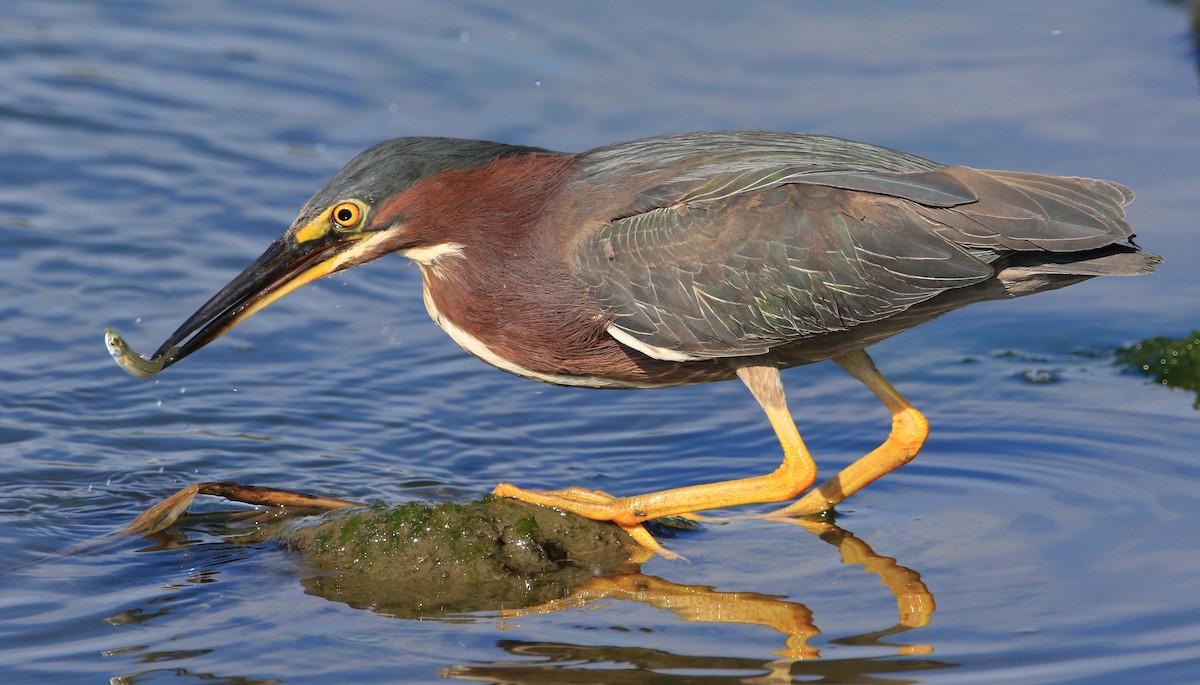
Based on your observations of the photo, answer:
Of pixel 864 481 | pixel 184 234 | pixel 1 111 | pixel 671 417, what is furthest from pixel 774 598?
pixel 1 111

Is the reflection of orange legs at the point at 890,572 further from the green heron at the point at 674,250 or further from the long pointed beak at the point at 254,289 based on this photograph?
the long pointed beak at the point at 254,289

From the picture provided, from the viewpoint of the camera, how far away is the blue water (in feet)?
17.9

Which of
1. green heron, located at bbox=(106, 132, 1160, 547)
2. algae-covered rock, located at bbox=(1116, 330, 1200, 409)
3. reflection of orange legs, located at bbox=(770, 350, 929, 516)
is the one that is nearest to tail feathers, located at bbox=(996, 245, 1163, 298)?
green heron, located at bbox=(106, 132, 1160, 547)

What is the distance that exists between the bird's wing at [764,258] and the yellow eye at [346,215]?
970mm

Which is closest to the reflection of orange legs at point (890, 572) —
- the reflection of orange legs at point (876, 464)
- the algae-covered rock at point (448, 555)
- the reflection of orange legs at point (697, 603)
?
the reflection of orange legs at point (876, 464)

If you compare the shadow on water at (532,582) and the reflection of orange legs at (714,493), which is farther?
the reflection of orange legs at (714,493)

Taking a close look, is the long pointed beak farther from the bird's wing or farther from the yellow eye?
the bird's wing

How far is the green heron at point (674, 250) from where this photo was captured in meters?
6.19

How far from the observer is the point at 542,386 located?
858cm

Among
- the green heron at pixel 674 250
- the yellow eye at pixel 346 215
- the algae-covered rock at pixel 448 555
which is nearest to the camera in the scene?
the algae-covered rock at pixel 448 555

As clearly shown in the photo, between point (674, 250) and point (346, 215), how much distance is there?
1.43 meters

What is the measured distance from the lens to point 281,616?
5.63 meters

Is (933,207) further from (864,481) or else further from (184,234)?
(184,234)

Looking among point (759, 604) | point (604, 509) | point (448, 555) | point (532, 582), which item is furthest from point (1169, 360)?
point (448, 555)
